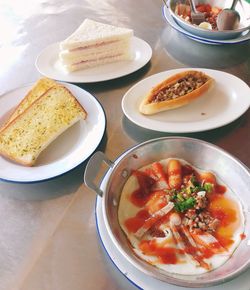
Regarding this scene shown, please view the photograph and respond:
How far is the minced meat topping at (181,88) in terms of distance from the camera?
0.96m

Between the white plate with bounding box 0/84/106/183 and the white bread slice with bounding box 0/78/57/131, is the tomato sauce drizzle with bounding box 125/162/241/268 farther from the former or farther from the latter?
the white bread slice with bounding box 0/78/57/131

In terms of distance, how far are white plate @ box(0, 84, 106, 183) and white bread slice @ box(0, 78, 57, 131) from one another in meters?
0.02

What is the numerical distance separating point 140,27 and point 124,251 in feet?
3.15

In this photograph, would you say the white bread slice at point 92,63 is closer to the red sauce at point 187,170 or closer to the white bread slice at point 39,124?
the white bread slice at point 39,124

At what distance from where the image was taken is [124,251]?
0.59m

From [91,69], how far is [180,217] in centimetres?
61

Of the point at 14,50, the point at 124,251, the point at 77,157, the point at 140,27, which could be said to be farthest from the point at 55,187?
the point at 140,27

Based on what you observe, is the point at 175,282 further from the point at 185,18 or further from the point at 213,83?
the point at 185,18

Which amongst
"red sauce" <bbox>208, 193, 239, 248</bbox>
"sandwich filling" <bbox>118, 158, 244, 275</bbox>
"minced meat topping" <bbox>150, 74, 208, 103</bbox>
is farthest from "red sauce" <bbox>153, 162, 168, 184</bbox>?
"minced meat topping" <bbox>150, 74, 208, 103</bbox>

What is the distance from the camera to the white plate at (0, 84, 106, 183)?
782 mm

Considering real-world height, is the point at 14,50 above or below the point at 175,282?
above

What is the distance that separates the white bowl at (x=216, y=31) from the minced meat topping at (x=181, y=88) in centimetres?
22

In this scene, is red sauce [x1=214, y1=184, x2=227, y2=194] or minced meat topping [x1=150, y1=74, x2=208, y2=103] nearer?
red sauce [x1=214, y1=184, x2=227, y2=194]

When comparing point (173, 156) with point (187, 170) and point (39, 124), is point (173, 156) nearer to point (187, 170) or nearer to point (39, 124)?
point (187, 170)
